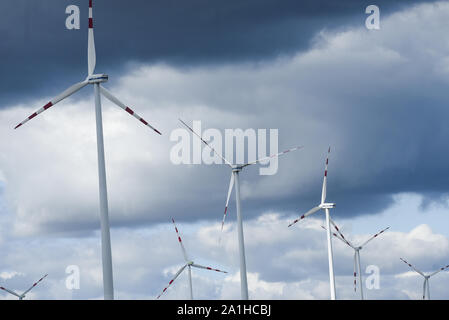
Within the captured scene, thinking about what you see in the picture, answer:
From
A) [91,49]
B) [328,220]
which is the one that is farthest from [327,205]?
[91,49]

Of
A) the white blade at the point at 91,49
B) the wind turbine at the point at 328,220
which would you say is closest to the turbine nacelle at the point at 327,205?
the wind turbine at the point at 328,220

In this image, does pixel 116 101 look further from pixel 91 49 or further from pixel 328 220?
pixel 328 220

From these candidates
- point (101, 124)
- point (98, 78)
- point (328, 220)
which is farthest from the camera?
point (328, 220)

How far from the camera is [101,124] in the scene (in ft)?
219

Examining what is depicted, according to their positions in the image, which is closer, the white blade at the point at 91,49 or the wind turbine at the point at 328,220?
the white blade at the point at 91,49

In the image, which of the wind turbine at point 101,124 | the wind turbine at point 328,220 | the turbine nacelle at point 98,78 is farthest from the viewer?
the wind turbine at point 328,220

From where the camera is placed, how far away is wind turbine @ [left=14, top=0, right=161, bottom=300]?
60750 millimetres

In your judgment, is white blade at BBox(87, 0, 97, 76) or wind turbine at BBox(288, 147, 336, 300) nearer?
white blade at BBox(87, 0, 97, 76)

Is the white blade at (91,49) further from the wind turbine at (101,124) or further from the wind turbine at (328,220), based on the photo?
the wind turbine at (328,220)

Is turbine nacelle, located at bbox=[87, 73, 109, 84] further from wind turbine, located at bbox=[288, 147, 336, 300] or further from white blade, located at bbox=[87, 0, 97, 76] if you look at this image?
wind turbine, located at bbox=[288, 147, 336, 300]

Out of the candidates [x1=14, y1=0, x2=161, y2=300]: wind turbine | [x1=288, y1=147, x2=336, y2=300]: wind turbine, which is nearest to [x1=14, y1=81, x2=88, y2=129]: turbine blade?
[x1=14, y1=0, x2=161, y2=300]: wind turbine

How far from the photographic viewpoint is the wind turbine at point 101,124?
60750mm
